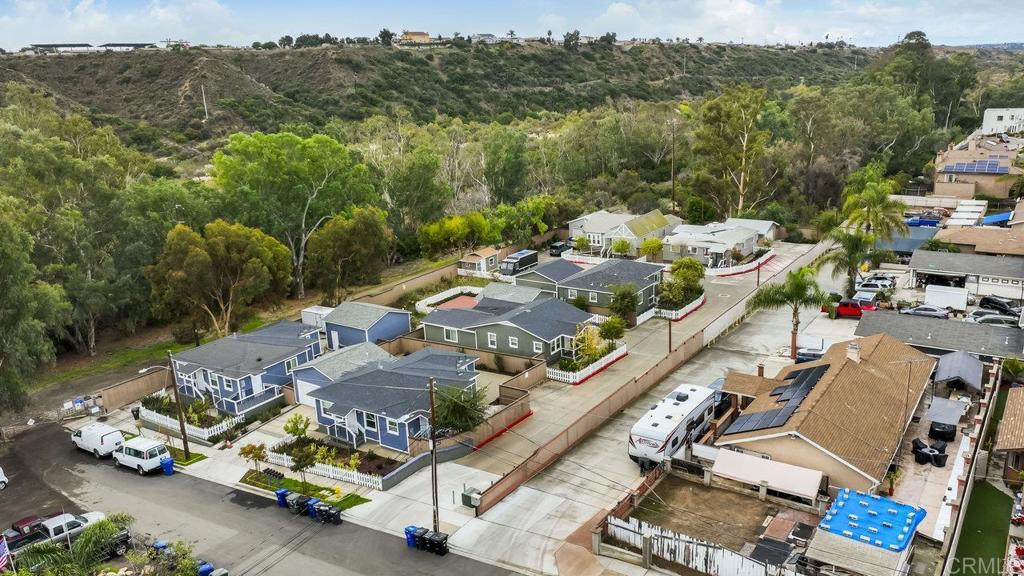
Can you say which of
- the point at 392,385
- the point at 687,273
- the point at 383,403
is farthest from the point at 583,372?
the point at 687,273

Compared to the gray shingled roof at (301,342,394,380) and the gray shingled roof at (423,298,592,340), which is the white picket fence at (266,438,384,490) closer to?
the gray shingled roof at (301,342,394,380)

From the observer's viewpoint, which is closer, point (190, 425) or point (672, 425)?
point (672, 425)

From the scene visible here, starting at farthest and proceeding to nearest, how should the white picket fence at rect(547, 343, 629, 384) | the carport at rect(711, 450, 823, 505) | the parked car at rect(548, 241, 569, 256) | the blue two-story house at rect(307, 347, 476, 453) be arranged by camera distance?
1. the parked car at rect(548, 241, 569, 256)
2. the white picket fence at rect(547, 343, 629, 384)
3. the blue two-story house at rect(307, 347, 476, 453)
4. the carport at rect(711, 450, 823, 505)

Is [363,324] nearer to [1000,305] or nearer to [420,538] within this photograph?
[420,538]

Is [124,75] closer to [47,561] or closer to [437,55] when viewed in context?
A: [437,55]

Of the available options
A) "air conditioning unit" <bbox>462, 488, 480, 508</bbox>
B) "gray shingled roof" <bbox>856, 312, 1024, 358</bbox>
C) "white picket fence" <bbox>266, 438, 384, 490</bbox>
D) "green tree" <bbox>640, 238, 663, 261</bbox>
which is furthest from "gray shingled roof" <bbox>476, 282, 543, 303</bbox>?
"air conditioning unit" <bbox>462, 488, 480, 508</bbox>

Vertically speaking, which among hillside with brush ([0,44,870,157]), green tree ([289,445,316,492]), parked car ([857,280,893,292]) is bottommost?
green tree ([289,445,316,492])

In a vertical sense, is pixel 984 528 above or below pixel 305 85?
below
